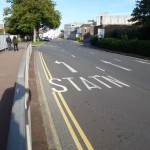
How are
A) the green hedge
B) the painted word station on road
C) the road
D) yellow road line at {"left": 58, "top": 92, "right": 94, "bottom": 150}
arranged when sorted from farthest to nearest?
the green hedge < the painted word station on road < the road < yellow road line at {"left": 58, "top": 92, "right": 94, "bottom": 150}

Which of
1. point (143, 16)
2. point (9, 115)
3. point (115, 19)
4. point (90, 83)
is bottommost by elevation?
point (90, 83)

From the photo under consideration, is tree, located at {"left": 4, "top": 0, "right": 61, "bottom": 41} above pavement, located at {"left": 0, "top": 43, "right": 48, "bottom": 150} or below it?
above

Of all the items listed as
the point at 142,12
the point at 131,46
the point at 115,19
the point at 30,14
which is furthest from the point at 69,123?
the point at 115,19

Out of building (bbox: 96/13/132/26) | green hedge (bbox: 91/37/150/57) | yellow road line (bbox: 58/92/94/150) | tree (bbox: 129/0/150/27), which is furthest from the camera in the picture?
building (bbox: 96/13/132/26)

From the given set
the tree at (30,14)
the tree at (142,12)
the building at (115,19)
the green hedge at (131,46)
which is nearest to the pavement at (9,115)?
the green hedge at (131,46)

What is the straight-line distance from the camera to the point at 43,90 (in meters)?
12.2

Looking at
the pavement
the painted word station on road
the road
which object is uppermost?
the pavement

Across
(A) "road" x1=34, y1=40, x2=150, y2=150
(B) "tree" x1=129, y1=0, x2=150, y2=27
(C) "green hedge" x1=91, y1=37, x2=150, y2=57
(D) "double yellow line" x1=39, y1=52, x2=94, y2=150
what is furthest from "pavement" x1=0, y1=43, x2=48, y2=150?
(B) "tree" x1=129, y1=0, x2=150, y2=27

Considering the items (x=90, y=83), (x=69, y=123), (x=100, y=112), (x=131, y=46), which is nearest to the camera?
(x=69, y=123)

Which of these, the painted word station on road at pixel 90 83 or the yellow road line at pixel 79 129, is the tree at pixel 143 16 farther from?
the yellow road line at pixel 79 129

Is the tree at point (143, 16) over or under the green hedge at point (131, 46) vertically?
over

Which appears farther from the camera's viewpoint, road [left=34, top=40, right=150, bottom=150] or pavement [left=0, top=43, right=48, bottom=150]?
road [left=34, top=40, right=150, bottom=150]

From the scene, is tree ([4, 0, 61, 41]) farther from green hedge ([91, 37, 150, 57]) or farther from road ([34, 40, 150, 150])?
road ([34, 40, 150, 150])

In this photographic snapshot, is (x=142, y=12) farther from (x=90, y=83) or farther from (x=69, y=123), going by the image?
(x=69, y=123)
